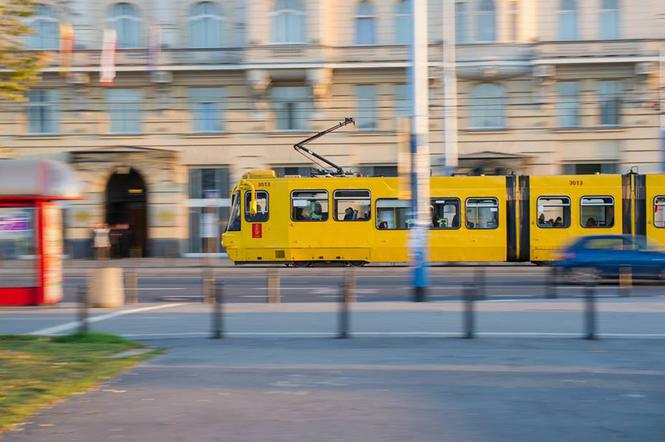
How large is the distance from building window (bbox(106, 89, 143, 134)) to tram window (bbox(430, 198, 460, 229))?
47.4 feet

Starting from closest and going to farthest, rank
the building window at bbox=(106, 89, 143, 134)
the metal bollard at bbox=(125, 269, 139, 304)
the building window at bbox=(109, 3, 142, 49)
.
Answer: the metal bollard at bbox=(125, 269, 139, 304) < the building window at bbox=(109, 3, 142, 49) < the building window at bbox=(106, 89, 143, 134)

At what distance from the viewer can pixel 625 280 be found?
21.2 m

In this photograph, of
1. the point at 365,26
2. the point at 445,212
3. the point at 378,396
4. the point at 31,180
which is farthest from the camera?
the point at 365,26

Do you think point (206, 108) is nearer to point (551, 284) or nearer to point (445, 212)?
point (445, 212)

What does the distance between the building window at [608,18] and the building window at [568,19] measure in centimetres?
109

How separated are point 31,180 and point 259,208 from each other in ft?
38.3

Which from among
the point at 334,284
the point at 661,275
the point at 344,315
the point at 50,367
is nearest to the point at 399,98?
the point at 334,284

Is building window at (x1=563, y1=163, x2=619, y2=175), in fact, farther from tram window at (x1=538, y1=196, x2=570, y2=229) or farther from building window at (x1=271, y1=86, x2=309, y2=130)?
building window at (x1=271, y1=86, x2=309, y2=130)

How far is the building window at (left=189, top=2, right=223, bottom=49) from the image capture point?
1421 inches

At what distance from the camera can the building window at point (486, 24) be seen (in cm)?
3562

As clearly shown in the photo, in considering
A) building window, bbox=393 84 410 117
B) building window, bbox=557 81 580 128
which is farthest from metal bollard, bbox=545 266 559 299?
building window, bbox=393 84 410 117

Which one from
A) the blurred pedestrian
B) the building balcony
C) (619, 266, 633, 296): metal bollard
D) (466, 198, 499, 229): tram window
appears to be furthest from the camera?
the blurred pedestrian

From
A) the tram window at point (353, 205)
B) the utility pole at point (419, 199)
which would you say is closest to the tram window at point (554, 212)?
the tram window at point (353, 205)

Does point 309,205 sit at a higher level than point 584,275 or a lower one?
higher
